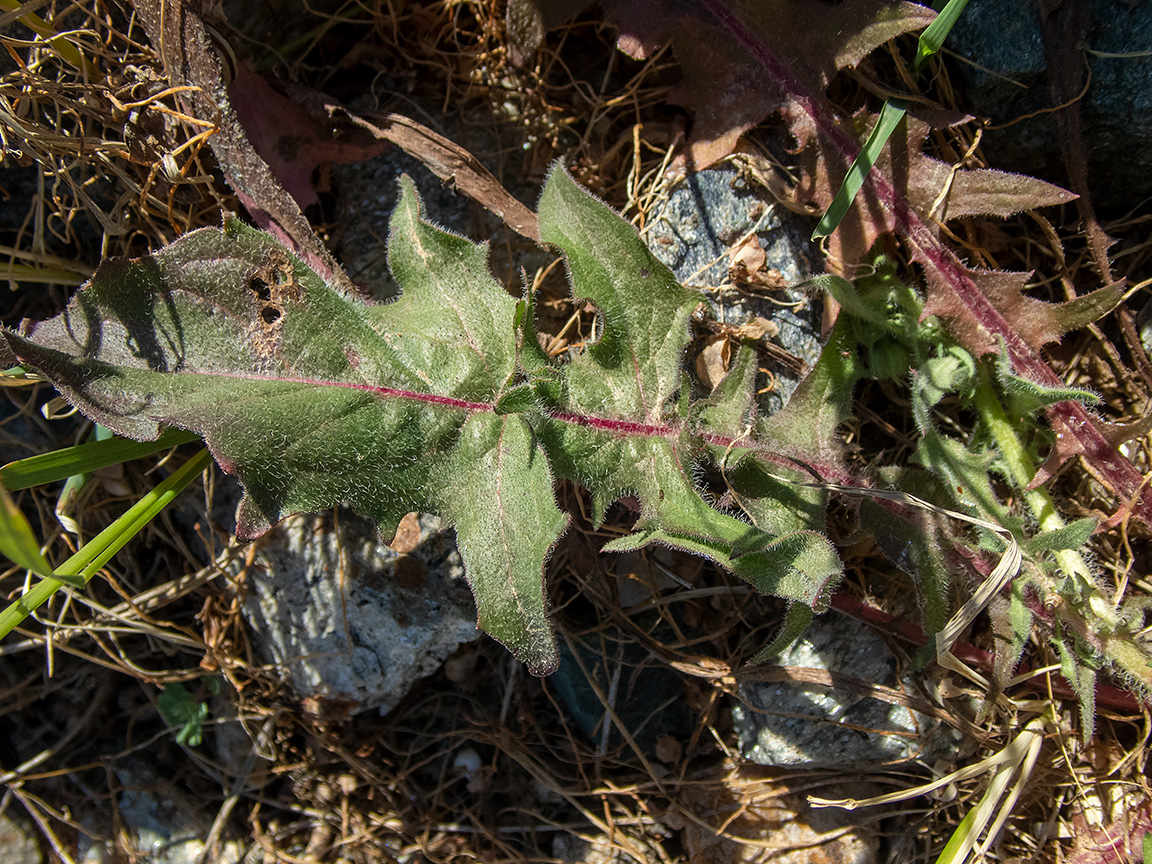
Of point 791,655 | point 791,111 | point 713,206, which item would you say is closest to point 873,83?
point 791,111

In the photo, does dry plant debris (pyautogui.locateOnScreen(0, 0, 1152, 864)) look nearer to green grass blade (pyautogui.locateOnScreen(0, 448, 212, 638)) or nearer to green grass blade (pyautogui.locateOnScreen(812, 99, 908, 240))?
green grass blade (pyautogui.locateOnScreen(812, 99, 908, 240))

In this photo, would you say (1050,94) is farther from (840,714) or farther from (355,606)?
(355,606)

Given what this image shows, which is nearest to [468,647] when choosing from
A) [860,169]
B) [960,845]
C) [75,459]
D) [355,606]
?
[355,606]

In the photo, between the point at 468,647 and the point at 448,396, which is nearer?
the point at 448,396

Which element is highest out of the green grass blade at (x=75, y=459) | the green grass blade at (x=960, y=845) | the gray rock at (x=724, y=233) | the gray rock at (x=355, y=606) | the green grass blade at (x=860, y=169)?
the green grass blade at (x=860, y=169)

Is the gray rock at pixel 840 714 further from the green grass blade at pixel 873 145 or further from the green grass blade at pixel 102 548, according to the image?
the green grass blade at pixel 102 548

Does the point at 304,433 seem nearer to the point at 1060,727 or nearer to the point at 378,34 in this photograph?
the point at 378,34

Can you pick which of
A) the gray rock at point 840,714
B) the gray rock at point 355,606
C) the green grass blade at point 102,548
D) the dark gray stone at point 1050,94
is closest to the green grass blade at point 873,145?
the dark gray stone at point 1050,94
